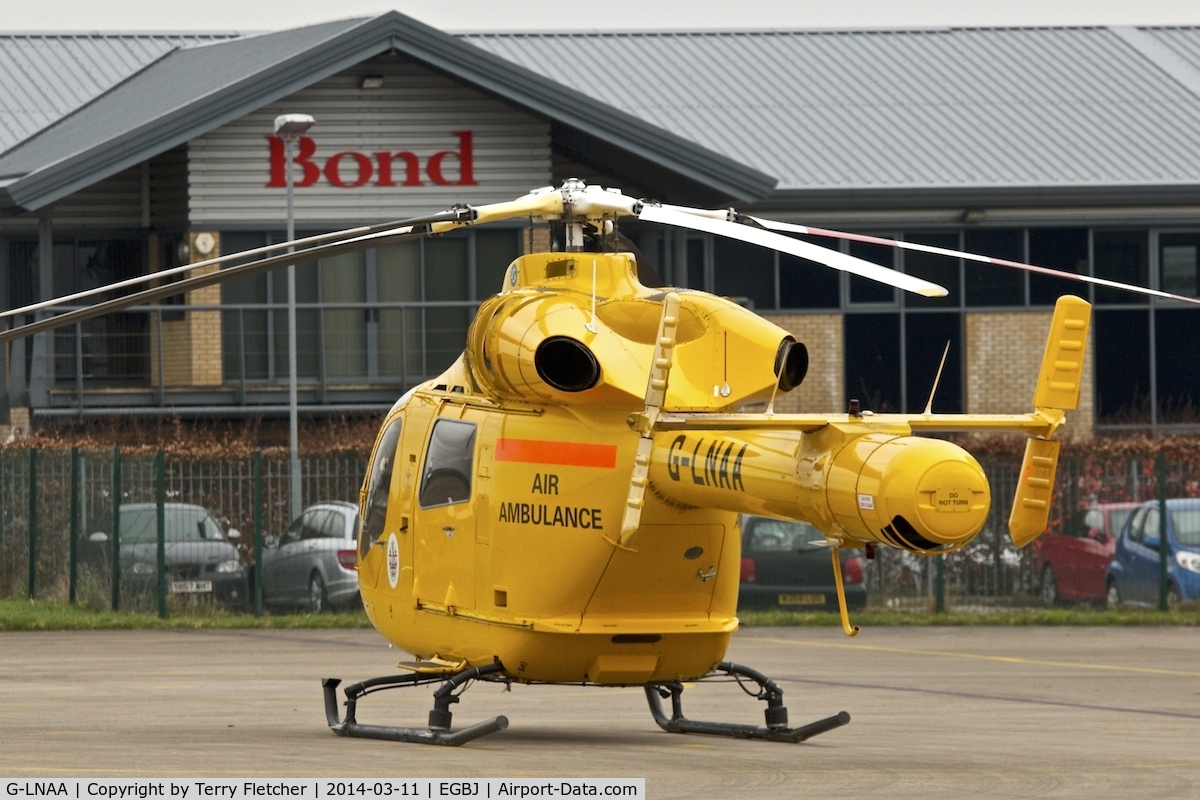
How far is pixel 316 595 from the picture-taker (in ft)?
78.1

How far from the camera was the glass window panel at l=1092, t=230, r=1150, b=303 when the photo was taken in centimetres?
3538

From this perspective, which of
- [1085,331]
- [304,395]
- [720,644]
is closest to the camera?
[1085,331]

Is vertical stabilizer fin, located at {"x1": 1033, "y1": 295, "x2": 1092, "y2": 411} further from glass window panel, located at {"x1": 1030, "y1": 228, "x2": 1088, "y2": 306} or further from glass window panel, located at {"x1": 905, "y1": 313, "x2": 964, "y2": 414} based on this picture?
glass window panel, located at {"x1": 1030, "y1": 228, "x2": 1088, "y2": 306}

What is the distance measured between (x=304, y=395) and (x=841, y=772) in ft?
67.1

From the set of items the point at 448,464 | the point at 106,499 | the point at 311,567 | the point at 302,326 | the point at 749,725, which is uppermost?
the point at 302,326

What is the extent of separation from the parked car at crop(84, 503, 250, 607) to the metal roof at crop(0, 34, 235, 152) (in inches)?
471

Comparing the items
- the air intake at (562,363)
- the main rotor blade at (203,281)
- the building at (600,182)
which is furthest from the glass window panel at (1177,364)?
the main rotor blade at (203,281)

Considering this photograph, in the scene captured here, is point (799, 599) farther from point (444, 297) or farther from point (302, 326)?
point (302, 326)

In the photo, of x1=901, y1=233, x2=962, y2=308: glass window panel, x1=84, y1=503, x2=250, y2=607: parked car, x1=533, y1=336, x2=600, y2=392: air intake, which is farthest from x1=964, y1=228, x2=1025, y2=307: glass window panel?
x1=533, y1=336, x2=600, y2=392: air intake

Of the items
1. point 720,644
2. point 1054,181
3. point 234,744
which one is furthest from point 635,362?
point 1054,181

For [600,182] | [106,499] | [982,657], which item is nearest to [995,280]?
[600,182]

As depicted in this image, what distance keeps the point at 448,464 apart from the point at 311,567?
10893 mm

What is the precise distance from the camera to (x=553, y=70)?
3769 centimetres

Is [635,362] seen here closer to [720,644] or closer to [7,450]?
[720,644]
